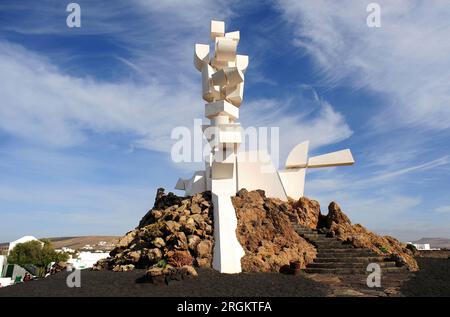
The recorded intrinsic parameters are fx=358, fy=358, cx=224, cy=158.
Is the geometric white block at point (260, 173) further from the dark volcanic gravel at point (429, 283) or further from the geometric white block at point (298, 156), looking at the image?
the dark volcanic gravel at point (429, 283)

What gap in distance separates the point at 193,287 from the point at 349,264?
7.22 metres

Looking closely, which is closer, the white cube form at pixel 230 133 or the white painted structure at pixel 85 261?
the white cube form at pixel 230 133

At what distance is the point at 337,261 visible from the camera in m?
15.8

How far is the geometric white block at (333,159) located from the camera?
71.2 ft

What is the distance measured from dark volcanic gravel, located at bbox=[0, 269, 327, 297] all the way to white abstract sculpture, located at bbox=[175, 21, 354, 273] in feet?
14.1

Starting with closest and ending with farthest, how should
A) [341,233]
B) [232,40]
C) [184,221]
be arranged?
[184,221], [341,233], [232,40]

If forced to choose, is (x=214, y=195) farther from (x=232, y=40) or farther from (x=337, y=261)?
(x=232, y=40)

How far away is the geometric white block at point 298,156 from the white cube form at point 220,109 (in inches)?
186

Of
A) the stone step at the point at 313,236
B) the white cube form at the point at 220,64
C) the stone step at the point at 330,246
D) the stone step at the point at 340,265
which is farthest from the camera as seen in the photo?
the white cube form at the point at 220,64

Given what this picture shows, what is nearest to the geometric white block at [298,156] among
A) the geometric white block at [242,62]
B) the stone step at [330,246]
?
the geometric white block at [242,62]

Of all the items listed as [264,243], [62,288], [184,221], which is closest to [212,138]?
[184,221]

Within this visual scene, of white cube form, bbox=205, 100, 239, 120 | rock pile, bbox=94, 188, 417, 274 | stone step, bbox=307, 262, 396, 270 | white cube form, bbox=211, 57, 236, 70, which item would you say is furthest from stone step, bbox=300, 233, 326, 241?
white cube form, bbox=211, 57, 236, 70
